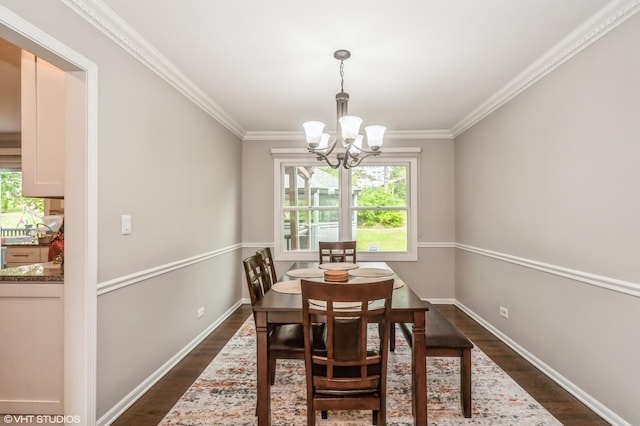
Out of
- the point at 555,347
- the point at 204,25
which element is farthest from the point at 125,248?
the point at 555,347

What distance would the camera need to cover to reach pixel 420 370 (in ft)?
6.18

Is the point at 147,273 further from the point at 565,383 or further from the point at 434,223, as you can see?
the point at 434,223

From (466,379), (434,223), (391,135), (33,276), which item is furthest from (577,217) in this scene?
(33,276)

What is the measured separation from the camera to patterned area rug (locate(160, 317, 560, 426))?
2.04 meters

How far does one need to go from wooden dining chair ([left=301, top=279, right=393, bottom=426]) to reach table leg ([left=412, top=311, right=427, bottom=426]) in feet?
0.88

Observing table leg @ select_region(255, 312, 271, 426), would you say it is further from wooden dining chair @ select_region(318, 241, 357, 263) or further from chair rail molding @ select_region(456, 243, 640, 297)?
chair rail molding @ select_region(456, 243, 640, 297)

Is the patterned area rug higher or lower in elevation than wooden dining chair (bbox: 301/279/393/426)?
lower

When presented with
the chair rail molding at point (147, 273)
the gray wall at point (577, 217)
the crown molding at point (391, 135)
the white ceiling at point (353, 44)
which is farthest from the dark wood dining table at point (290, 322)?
the crown molding at point (391, 135)

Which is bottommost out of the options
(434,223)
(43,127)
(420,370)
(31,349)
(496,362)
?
(496,362)

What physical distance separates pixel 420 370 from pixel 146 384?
191 centimetres

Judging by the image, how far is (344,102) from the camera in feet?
8.50

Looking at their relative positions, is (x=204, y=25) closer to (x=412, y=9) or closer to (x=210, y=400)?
(x=412, y=9)

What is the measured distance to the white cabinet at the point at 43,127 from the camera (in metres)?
2.01

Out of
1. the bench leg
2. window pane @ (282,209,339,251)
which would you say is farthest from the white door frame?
window pane @ (282,209,339,251)
